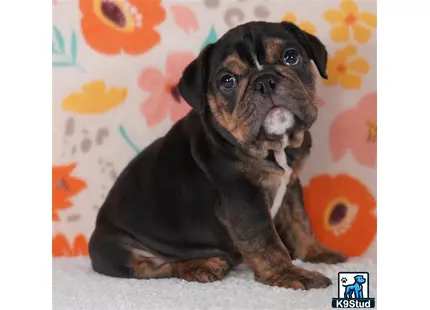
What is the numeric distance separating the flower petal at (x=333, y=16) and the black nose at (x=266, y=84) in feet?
2.07

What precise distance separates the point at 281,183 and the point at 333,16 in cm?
77

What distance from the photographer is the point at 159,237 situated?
7.61 ft

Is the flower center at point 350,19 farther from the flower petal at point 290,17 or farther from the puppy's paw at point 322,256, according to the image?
the puppy's paw at point 322,256

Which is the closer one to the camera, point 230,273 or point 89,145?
point 230,273

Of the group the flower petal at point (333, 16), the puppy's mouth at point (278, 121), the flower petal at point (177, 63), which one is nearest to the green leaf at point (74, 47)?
the flower petal at point (177, 63)

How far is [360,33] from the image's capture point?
248 cm

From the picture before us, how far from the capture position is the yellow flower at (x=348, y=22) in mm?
2387

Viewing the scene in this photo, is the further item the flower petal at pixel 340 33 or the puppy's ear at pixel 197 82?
the flower petal at pixel 340 33
